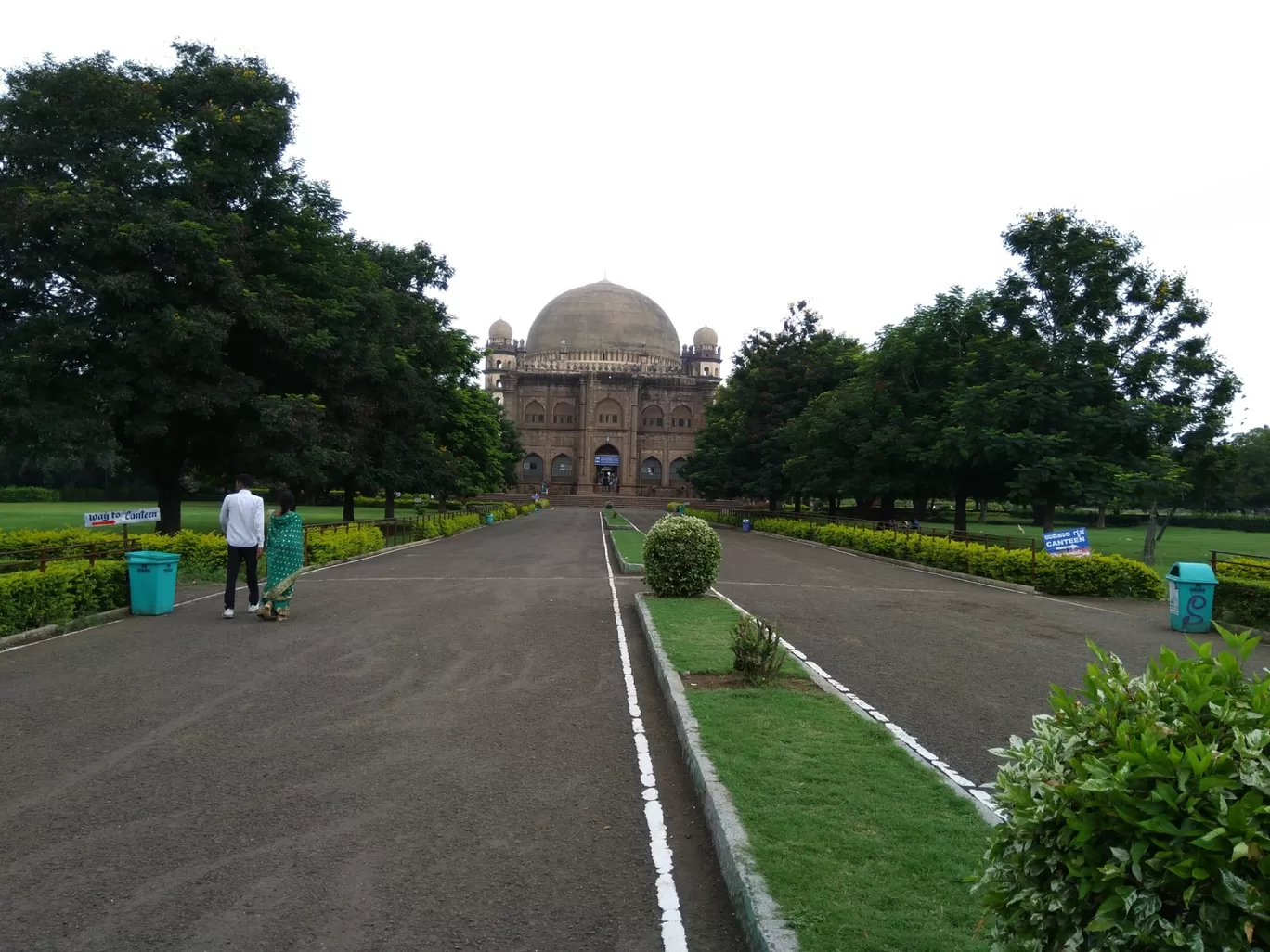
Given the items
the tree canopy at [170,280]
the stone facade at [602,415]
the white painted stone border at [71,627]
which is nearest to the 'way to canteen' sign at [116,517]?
the white painted stone border at [71,627]

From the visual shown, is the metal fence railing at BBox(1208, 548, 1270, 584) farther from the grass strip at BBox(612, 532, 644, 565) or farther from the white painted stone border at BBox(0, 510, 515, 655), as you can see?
the white painted stone border at BBox(0, 510, 515, 655)

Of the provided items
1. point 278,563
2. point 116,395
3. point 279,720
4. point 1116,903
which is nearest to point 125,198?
point 116,395

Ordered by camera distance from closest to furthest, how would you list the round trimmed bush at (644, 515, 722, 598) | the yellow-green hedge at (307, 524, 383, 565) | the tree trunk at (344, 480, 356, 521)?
the round trimmed bush at (644, 515, 722, 598) < the yellow-green hedge at (307, 524, 383, 565) < the tree trunk at (344, 480, 356, 521)

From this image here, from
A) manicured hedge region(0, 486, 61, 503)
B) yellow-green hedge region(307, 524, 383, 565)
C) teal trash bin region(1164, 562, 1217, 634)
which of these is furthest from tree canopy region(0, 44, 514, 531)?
manicured hedge region(0, 486, 61, 503)

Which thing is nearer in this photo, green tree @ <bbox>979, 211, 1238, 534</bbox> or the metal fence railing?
the metal fence railing

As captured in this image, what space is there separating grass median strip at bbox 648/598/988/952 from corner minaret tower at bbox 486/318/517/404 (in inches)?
3434

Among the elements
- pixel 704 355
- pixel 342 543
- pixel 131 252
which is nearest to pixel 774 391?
pixel 342 543

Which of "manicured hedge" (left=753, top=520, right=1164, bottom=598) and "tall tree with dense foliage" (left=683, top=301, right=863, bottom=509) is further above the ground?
"tall tree with dense foliage" (left=683, top=301, right=863, bottom=509)

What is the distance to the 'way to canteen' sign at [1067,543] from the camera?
710 inches

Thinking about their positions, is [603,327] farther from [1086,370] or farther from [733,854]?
[733,854]

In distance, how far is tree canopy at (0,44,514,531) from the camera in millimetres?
18234

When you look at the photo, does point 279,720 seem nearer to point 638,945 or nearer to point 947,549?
point 638,945

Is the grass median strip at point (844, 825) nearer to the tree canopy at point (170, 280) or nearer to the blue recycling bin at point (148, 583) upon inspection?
the blue recycling bin at point (148, 583)

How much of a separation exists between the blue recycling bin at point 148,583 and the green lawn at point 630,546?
7.71 meters
